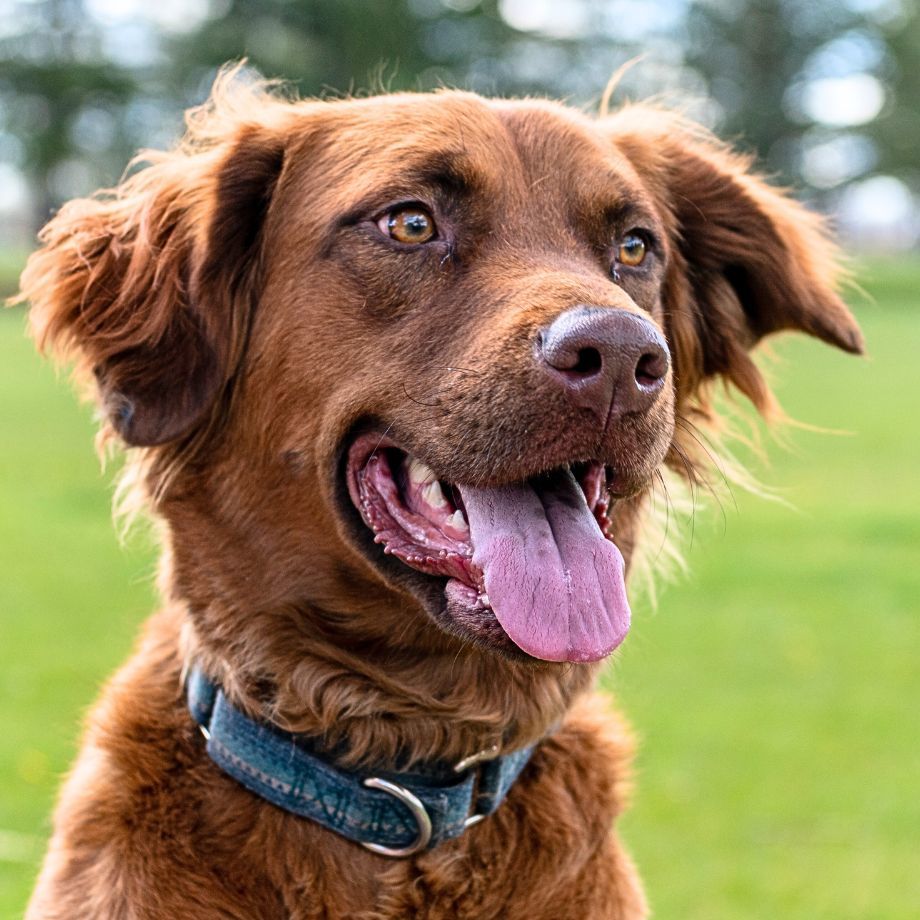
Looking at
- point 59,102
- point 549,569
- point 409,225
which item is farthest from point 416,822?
point 59,102

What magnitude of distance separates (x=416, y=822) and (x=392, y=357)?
102cm

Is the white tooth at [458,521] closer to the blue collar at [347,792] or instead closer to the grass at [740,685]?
the blue collar at [347,792]

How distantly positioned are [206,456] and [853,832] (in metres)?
3.59

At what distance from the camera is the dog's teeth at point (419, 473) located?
323 centimetres

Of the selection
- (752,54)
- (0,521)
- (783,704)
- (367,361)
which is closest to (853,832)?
(783,704)

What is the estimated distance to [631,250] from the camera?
11.8 feet

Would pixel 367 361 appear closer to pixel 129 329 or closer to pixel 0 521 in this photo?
pixel 129 329

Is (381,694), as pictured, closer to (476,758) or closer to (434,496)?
(476,758)

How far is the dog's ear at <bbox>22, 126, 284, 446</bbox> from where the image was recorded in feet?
11.4

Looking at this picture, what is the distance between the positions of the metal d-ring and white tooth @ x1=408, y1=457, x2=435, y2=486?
67 centimetres

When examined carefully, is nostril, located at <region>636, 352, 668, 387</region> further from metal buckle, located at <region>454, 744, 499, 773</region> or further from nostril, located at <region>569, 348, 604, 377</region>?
metal buckle, located at <region>454, 744, 499, 773</region>

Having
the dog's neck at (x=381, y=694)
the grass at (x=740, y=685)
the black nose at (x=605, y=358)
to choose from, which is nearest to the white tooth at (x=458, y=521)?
the dog's neck at (x=381, y=694)

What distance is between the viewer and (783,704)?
7.41 metres

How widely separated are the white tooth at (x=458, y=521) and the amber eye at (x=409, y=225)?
0.64 metres
